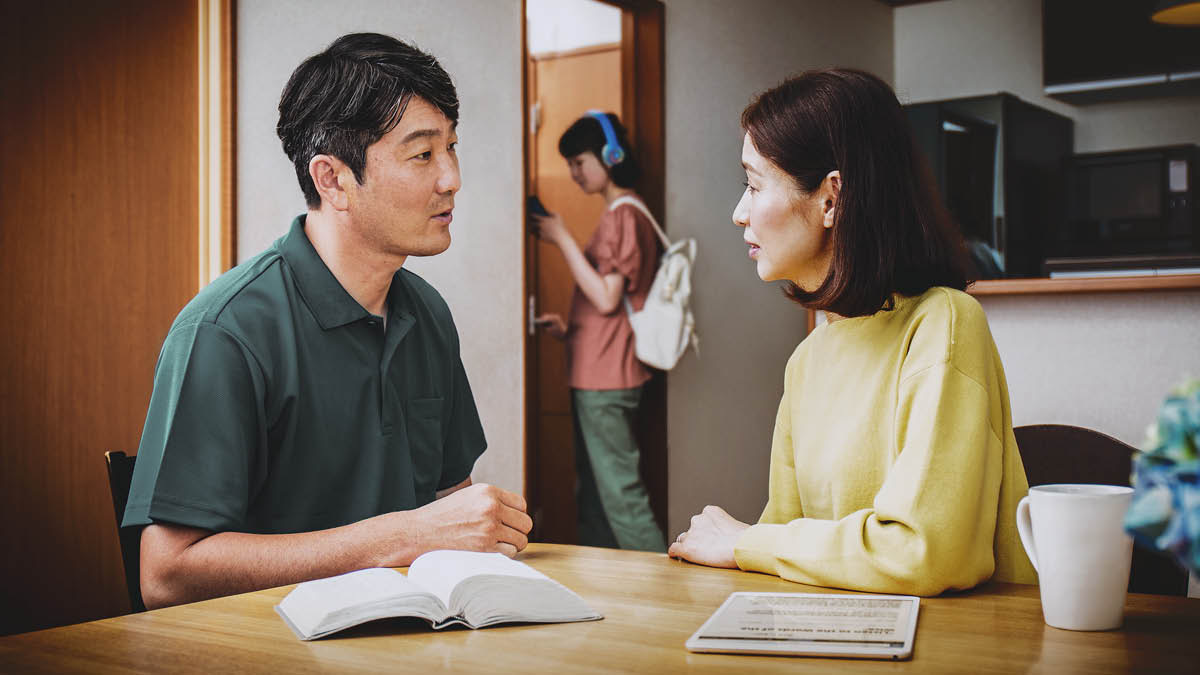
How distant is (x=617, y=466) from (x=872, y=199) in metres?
2.39

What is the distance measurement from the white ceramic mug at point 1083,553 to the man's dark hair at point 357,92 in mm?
1032

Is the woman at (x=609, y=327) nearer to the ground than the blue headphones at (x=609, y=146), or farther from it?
nearer to the ground

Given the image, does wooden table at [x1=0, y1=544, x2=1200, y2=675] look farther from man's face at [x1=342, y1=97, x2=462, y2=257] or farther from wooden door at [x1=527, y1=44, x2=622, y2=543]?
wooden door at [x1=527, y1=44, x2=622, y2=543]

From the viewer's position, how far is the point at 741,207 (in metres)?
1.44

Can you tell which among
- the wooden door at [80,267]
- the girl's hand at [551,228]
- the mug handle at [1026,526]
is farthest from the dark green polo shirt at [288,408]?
the girl's hand at [551,228]

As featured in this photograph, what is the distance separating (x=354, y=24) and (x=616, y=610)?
2271mm

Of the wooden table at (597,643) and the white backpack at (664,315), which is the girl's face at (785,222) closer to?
the wooden table at (597,643)

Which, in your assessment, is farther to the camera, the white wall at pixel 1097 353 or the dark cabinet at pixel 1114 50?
the dark cabinet at pixel 1114 50

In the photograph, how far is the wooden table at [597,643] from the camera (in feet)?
2.60

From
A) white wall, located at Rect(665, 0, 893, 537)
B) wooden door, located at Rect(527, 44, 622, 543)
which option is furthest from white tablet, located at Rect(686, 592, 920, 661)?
wooden door, located at Rect(527, 44, 622, 543)

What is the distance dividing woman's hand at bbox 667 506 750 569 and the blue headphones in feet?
8.17

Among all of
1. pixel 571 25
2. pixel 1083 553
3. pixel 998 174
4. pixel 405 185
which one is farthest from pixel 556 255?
pixel 1083 553

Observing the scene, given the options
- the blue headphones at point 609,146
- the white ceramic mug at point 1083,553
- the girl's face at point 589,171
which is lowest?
the white ceramic mug at point 1083,553

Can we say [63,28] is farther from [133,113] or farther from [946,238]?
[946,238]
